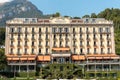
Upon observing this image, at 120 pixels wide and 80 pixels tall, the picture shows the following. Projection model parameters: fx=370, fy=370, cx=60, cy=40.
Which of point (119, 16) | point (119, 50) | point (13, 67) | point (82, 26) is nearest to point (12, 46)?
point (13, 67)

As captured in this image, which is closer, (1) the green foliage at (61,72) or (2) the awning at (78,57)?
(1) the green foliage at (61,72)

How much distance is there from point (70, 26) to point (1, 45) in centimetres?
3482

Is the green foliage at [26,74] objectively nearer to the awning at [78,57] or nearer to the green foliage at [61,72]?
the green foliage at [61,72]

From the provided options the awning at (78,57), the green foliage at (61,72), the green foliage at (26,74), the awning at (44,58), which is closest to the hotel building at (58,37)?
the awning at (44,58)

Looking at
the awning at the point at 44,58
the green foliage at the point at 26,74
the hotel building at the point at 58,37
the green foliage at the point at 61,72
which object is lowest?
the green foliage at the point at 26,74

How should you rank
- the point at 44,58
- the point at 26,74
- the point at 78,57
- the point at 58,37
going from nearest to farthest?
the point at 26,74
the point at 78,57
the point at 44,58
the point at 58,37

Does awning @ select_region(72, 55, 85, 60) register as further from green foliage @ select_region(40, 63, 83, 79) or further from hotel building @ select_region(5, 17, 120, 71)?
green foliage @ select_region(40, 63, 83, 79)

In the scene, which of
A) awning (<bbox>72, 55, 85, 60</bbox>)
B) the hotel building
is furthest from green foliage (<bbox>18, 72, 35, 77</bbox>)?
awning (<bbox>72, 55, 85, 60</bbox>)

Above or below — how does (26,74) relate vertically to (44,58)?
below

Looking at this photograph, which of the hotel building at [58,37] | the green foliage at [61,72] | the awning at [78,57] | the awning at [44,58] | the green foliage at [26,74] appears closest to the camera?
the green foliage at [61,72]

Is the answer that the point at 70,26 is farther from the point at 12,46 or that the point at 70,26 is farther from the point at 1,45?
the point at 1,45

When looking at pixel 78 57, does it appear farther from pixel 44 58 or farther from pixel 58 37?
pixel 58 37

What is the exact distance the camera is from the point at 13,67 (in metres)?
104

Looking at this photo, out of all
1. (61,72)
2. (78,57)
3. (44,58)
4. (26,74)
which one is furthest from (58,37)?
(61,72)
